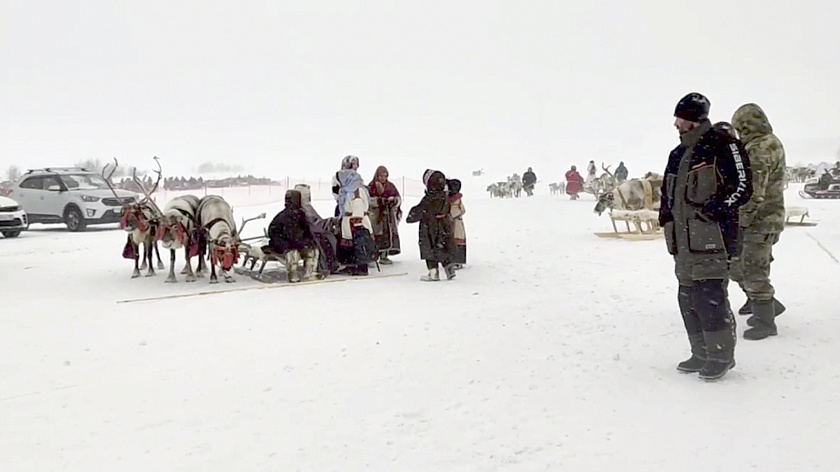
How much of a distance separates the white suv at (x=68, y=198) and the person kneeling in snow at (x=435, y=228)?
1106 centimetres

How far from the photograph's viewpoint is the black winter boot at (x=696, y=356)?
4.94m

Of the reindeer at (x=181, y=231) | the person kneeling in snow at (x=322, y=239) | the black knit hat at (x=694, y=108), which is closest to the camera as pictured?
the black knit hat at (x=694, y=108)

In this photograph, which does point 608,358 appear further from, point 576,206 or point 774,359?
point 576,206

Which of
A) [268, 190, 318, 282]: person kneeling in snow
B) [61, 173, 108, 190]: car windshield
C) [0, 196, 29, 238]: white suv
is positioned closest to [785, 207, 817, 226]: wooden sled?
[268, 190, 318, 282]: person kneeling in snow

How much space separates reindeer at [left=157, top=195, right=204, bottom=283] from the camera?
9789 millimetres

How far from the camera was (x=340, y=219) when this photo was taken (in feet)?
34.5

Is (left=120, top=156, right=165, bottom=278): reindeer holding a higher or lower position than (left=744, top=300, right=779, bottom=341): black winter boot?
higher

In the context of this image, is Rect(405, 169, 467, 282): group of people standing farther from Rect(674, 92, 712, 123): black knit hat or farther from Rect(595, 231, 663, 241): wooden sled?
Rect(595, 231, 663, 241): wooden sled

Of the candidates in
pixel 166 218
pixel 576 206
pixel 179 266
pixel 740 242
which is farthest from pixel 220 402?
pixel 576 206

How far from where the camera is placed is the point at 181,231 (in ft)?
32.1

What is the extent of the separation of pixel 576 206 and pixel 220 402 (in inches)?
828

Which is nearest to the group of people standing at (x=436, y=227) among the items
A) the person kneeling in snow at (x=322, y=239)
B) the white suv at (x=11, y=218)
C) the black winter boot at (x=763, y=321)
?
the person kneeling in snow at (x=322, y=239)

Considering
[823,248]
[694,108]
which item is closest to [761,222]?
[694,108]

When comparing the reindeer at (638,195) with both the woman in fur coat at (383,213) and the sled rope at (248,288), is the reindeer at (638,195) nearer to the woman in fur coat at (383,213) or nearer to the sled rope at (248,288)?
the woman in fur coat at (383,213)
